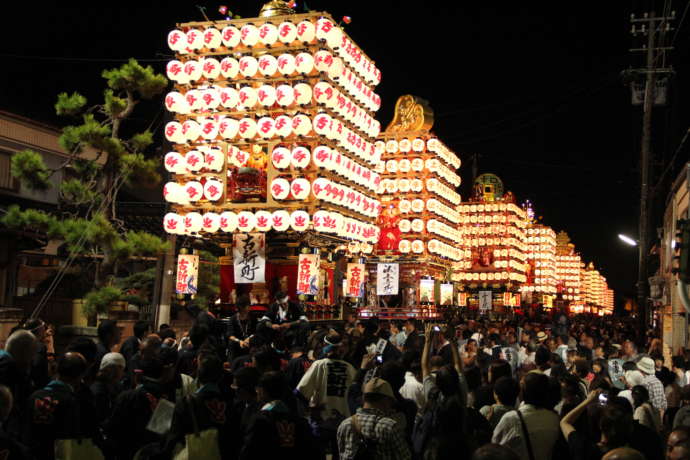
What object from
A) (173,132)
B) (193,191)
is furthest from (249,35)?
(193,191)

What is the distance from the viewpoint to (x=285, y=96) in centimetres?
2375

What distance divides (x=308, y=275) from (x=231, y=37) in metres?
9.07

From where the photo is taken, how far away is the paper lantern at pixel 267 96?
23.9 meters

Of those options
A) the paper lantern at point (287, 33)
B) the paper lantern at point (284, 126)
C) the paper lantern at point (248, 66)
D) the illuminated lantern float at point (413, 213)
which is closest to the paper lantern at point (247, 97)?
the paper lantern at point (248, 66)

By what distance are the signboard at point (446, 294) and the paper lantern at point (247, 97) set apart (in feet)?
73.3

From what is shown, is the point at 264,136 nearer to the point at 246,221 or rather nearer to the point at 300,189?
the point at 300,189

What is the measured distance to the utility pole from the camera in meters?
22.6

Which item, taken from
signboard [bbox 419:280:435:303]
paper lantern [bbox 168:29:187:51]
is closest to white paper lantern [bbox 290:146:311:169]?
paper lantern [bbox 168:29:187:51]

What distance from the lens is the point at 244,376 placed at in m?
6.12

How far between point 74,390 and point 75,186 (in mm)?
15732

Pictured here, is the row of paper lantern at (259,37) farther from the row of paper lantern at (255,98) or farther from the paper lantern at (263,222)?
the paper lantern at (263,222)

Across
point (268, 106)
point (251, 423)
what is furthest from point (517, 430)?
point (268, 106)

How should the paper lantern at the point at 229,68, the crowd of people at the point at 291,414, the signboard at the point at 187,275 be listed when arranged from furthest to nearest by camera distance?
1. the paper lantern at the point at 229,68
2. the signboard at the point at 187,275
3. the crowd of people at the point at 291,414

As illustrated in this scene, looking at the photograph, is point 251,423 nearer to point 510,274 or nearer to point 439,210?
point 439,210
